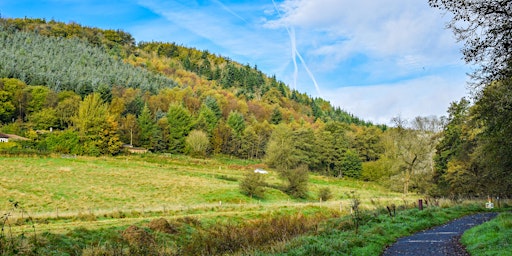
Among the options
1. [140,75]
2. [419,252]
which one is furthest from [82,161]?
[140,75]

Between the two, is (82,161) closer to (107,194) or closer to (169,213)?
(107,194)

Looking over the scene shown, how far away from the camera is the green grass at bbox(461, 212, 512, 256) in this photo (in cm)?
1050

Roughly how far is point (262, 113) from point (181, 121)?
58028 millimetres

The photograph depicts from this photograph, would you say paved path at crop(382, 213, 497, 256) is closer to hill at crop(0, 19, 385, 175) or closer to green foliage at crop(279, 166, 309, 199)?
green foliage at crop(279, 166, 309, 199)

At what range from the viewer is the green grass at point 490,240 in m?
10.5

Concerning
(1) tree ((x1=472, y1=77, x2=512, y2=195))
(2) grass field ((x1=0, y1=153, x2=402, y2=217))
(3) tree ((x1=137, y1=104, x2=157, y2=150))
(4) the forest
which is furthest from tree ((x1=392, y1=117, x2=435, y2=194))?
(3) tree ((x1=137, y1=104, x2=157, y2=150))

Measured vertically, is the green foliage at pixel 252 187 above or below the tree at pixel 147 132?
below

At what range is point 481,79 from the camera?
445 inches

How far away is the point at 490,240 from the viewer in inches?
476

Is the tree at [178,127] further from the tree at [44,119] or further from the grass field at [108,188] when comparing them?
the grass field at [108,188]

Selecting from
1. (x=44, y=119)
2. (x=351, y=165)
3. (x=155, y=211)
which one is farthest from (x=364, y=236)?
(x=44, y=119)

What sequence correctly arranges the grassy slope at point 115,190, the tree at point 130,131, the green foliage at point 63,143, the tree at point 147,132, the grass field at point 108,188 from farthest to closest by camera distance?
the tree at point 147,132
the tree at point 130,131
the green foliage at point 63,143
the grass field at point 108,188
the grassy slope at point 115,190

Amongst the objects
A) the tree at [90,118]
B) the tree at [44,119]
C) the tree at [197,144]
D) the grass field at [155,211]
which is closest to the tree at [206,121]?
the tree at [197,144]

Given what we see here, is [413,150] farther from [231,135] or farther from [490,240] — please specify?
[231,135]
